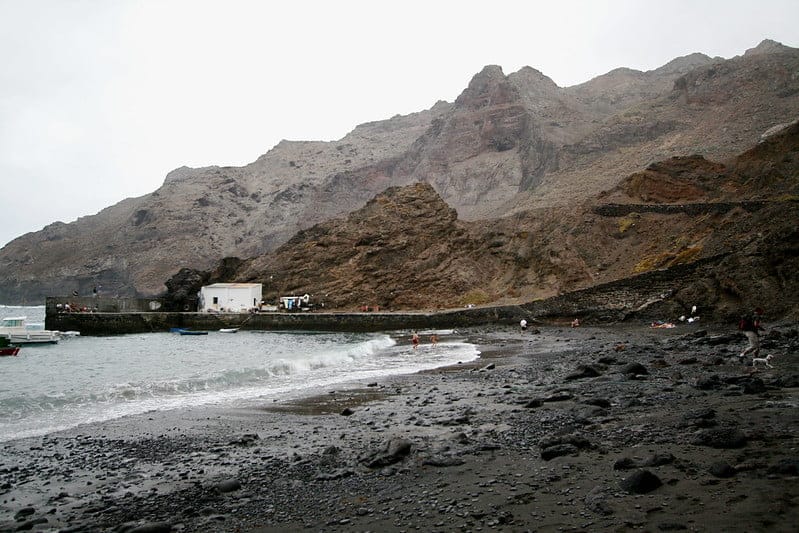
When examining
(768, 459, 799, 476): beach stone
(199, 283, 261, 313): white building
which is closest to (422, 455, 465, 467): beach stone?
(768, 459, 799, 476): beach stone

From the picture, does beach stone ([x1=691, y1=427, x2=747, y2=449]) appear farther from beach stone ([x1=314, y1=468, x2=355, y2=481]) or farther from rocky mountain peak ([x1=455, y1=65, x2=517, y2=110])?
rocky mountain peak ([x1=455, y1=65, x2=517, y2=110])

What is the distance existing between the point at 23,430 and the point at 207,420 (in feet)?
11.9

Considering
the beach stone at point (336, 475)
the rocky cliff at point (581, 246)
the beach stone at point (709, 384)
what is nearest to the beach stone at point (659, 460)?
the beach stone at point (336, 475)

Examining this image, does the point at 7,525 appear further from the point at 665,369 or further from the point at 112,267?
the point at 112,267

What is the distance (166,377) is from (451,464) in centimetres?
1579

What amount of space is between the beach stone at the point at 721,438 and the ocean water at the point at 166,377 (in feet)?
34.5

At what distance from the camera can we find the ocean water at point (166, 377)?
13633 millimetres

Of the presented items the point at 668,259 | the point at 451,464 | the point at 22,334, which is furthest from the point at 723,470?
the point at 22,334

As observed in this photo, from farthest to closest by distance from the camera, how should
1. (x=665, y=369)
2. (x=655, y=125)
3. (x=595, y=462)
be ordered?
1. (x=655, y=125)
2. (x=665, y=369)
3. (x=595, y=462)

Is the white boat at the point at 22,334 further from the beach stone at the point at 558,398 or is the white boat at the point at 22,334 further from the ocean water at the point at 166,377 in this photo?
the beach stone at the point at 558,398

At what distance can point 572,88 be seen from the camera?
194 metres

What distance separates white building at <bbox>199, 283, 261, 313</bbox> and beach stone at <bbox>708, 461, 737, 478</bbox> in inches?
2428

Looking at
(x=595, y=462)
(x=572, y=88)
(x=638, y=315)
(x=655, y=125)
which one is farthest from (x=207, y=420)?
(x=572, y=88)

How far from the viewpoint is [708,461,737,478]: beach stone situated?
5621 mm
